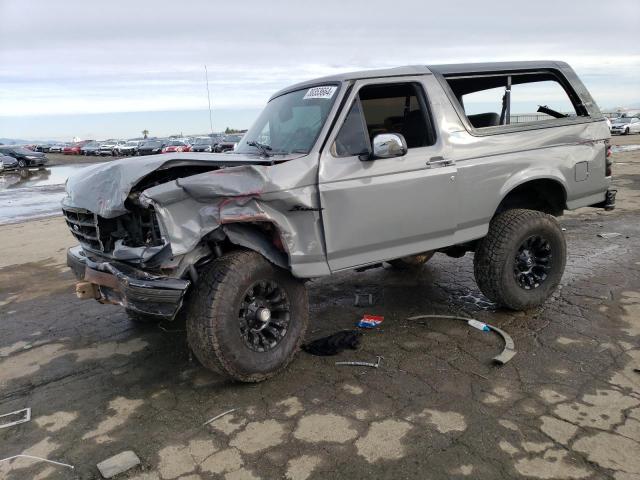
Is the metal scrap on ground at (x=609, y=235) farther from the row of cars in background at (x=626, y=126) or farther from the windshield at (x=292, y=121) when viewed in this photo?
the row of cars in background at (x=626, y=126)

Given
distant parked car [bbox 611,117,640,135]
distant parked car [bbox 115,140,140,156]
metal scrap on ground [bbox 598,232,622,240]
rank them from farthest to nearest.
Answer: distant parked car [bbox 115,140,140,156], distant parked car [bbox 611,117,640,135], metal scrap on ground [bbox 598,232,622,240]

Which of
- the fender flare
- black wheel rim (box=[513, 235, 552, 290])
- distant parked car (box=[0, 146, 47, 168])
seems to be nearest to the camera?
the fender flare

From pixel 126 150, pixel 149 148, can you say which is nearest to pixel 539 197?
pixel 149 148

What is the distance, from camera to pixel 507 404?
327 centimetres

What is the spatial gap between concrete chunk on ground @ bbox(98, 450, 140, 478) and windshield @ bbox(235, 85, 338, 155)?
91.3 inches

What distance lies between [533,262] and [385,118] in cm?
203

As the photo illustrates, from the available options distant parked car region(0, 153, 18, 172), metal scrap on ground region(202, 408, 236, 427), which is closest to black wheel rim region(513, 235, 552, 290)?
metal scrap on ground region(202, 408, 236, 427)

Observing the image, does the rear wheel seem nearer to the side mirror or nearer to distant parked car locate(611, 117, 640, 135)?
the side mirror

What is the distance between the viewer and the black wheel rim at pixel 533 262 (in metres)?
4.79

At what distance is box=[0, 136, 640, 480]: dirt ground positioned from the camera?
9.21ft

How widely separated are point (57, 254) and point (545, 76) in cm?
738

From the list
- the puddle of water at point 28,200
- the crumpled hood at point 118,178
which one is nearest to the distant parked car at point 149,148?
the puddle of water at point 28,200

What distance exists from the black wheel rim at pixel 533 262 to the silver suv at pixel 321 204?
0.02m

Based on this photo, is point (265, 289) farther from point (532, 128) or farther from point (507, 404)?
point (532, 128)
